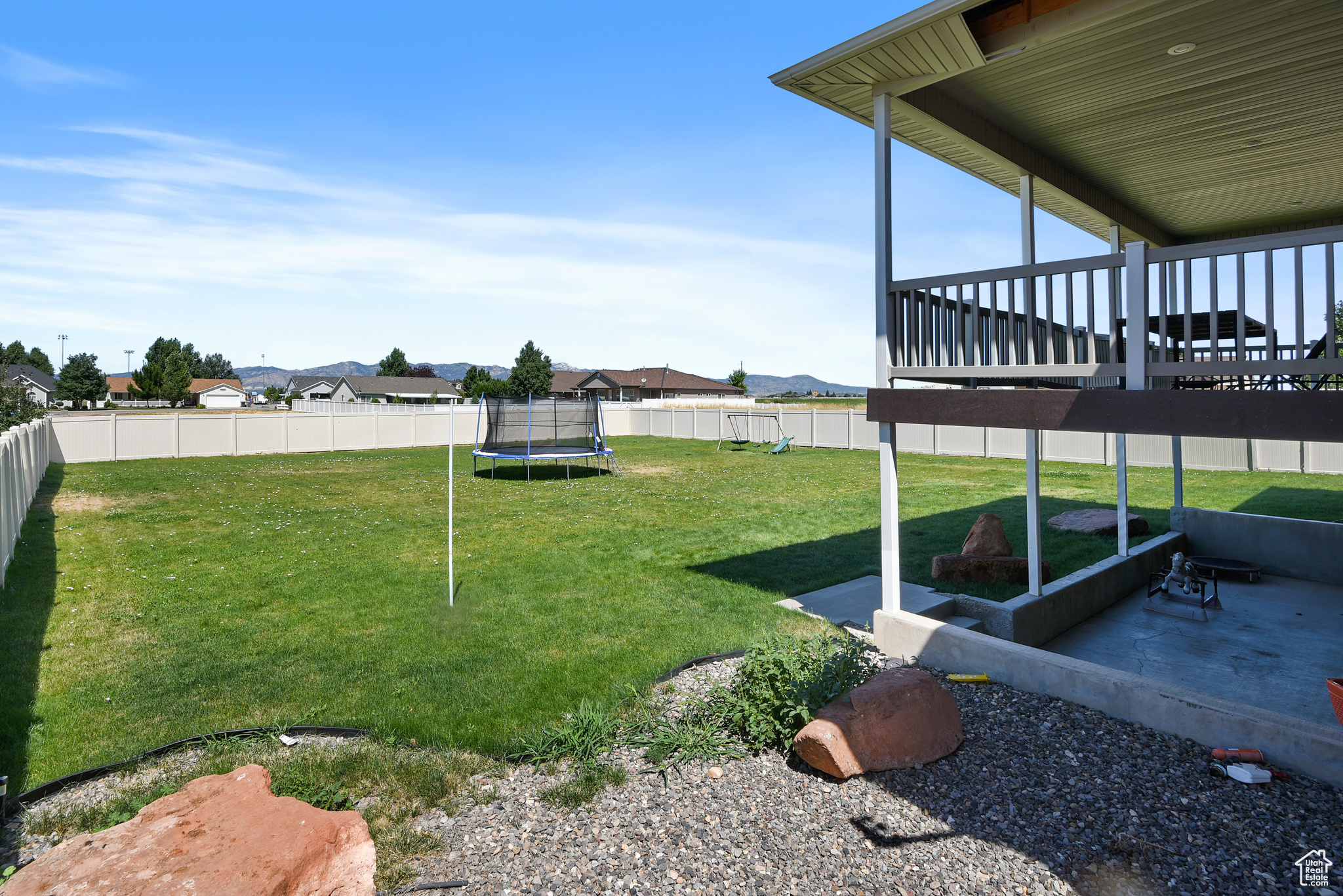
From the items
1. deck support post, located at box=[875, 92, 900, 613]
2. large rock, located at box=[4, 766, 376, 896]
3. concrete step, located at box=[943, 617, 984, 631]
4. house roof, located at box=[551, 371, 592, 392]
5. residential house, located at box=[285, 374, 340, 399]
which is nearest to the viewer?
large rock, located at box=[4, 766, 376, 896]

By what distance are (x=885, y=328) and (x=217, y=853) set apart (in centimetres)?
456

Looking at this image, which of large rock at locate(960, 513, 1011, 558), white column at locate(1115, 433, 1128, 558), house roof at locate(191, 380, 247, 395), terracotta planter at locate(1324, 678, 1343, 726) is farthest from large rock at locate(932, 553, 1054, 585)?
house roof at locate(191, 380, 247, 395)

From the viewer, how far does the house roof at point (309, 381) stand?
83438 mm

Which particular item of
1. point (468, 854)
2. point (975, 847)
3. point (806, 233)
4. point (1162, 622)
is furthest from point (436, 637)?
point (806, 233)

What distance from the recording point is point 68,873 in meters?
2.08

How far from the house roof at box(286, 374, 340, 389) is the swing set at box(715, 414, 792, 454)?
70.1m

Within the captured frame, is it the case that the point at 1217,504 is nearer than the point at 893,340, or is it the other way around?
the point at 893,340

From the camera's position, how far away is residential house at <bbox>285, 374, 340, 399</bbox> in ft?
265

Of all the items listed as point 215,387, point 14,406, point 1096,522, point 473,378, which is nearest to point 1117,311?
point 1096,522

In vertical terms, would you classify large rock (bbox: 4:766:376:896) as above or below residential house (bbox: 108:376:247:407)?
below

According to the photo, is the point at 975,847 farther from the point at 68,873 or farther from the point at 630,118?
the point at 630,118

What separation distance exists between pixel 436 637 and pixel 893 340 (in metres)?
4.13

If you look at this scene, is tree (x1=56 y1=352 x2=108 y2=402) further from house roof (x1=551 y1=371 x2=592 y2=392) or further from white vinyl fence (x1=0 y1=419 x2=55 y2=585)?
white vinyl fence (x1=0 y1=419 x2=55 y2=585)

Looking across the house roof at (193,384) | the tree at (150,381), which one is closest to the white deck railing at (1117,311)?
the tree at (150,381)
